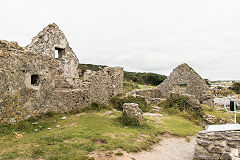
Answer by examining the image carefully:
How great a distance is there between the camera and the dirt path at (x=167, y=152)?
4.74 m

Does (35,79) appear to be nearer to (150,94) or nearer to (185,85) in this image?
(150,94)

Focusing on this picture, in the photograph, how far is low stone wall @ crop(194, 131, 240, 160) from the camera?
4.58 m

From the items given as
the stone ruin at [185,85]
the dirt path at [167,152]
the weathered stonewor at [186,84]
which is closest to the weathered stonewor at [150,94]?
the stone ruin at [185,85]

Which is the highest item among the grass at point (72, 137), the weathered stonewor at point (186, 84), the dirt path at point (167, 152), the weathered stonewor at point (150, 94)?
the weathered stonewor at point (186, 84)

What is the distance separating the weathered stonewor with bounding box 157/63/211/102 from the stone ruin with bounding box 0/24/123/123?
10325 millimetres

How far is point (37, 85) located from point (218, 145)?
741cm

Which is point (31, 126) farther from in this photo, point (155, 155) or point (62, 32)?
point (62, 32)

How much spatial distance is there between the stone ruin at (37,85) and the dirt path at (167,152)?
417 centimetres

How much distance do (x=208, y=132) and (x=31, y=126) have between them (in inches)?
246

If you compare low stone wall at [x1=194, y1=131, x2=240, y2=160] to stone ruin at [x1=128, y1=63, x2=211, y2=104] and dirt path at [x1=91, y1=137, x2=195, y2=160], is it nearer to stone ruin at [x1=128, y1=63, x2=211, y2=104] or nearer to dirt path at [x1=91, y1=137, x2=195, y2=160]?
dirt path at [x1=91, y1=137, x2=195, y2=160]

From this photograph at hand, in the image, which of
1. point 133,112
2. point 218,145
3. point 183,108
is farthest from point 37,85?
point 183,108

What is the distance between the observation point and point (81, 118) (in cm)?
823

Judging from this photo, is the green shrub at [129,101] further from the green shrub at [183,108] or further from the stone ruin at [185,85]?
the stone ruin at [185,85]

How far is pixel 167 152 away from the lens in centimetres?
582
